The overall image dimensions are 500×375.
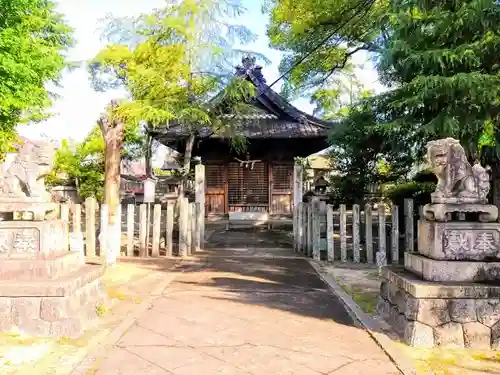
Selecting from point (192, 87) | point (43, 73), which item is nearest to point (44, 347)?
point (192, 87)

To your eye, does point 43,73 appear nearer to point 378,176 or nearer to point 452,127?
point 378,176

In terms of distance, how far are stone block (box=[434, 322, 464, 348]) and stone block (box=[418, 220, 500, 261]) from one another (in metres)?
0.74

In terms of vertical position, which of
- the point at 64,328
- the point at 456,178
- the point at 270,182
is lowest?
the point at 64,328

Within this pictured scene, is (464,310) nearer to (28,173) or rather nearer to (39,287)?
(39,287)

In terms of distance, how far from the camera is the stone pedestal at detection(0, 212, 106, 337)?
4.71 m

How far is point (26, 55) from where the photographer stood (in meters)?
12.6

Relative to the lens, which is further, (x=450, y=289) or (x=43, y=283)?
(x=43, y=283)

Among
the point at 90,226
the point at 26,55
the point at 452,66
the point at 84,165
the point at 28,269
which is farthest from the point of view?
the point at 84,165

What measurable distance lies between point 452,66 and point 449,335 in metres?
5.24

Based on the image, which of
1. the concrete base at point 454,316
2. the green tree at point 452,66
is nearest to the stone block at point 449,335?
the concrete base at point 454,316

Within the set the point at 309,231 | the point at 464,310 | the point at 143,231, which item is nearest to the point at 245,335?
the point at 464,310

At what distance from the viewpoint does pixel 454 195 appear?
498cm

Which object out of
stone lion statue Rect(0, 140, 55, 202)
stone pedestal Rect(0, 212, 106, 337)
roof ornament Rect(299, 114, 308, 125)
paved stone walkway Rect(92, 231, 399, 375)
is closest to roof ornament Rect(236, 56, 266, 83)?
roof ornament Rect(299, 114, 308, 125)

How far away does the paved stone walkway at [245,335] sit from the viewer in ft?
12.7
